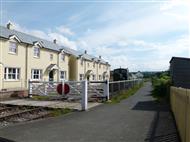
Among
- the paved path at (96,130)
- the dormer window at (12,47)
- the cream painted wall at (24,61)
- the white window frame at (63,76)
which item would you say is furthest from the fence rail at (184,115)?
the white window frame at (63,76)

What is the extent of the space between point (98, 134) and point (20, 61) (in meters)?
22.5

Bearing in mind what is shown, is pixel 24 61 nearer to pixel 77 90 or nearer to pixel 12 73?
pixel 12 73

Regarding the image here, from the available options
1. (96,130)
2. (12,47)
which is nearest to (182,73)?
(96,130)

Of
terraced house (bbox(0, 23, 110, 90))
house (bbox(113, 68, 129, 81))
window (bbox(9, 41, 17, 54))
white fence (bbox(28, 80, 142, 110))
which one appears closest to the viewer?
white fence (bbox(28, 80, 142, 110))

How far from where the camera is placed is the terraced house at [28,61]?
91.1ft

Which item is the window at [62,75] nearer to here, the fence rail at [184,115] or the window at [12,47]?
the window at [12,47]

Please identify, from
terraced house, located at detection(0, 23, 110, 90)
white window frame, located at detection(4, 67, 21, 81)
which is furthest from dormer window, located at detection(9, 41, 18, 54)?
white window frame, located at detection(4, 67, 21, 81)

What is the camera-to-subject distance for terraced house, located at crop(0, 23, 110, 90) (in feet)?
91.1

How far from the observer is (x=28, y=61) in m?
31.5

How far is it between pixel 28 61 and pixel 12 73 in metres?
3.11

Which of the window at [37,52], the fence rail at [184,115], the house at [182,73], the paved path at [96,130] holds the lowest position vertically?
the paved path at [96,130]

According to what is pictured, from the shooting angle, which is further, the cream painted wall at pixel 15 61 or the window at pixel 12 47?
the window at pixel 12 47

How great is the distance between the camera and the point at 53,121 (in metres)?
11.8

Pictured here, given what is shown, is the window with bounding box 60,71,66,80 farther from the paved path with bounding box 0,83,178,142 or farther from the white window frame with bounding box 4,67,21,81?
the paved path with bounding box 0,83,178,142
